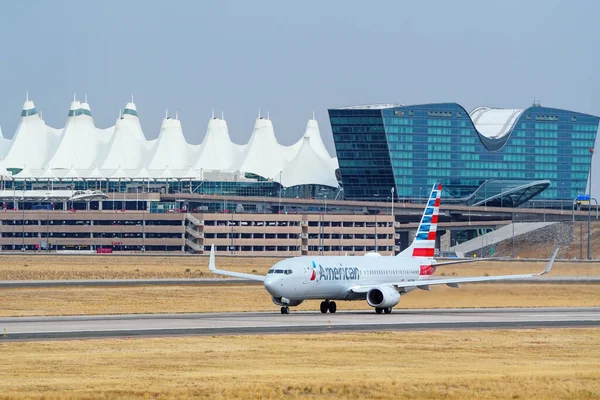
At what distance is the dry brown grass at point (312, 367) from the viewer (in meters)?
28.1

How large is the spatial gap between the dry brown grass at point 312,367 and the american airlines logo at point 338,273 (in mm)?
12933

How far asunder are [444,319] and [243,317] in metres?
8.67

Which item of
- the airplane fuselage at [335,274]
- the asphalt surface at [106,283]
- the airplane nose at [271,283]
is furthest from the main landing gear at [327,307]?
the asphalt surface at [106,283]

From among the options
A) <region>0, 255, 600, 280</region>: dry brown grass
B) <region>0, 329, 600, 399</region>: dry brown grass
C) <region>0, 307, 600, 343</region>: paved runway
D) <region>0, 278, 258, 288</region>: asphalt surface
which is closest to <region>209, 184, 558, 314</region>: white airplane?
<region>0, 307, 600, 343</region>: paved runway

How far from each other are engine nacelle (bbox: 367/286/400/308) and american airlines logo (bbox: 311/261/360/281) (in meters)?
1.22

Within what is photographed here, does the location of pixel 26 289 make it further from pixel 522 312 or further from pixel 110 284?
pixel 522 312

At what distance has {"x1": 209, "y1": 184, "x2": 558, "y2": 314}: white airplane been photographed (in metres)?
53.9

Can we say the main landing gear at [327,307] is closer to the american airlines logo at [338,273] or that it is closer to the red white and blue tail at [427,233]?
A: the american airlines logo at [338,273]

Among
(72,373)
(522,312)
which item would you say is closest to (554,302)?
(522,312)

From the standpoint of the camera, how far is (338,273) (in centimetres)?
5600

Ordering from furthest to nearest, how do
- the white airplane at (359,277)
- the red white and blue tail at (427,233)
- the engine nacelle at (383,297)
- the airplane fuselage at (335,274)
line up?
the red white and blue tail at (427,233) → the engine nacelle at (383,297) → the white airplane at (359,277) → the airplane fuselage at (335,274)

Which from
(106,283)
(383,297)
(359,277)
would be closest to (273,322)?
(383,297)

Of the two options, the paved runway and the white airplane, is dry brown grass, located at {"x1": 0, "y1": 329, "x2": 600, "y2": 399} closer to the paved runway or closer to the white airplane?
the paved runway

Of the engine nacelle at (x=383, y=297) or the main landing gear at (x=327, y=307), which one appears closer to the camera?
the engine nacelle at (x=383, y=297)
